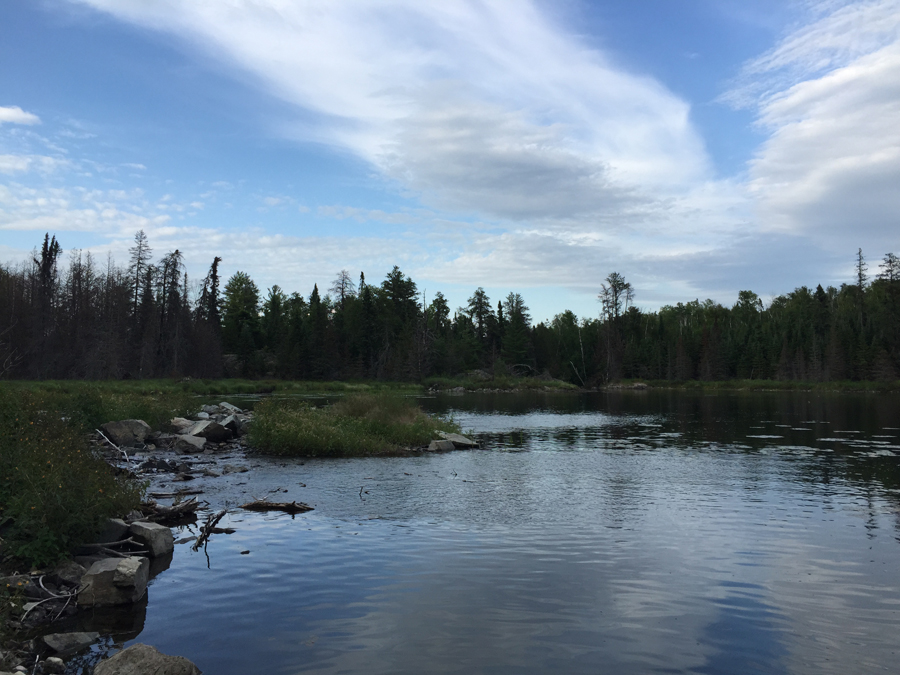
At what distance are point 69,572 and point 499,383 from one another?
335 feet

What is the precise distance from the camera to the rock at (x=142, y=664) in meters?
7.46

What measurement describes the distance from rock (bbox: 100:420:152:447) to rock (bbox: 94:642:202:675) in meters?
23.9

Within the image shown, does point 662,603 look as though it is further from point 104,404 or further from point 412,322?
point 412,322

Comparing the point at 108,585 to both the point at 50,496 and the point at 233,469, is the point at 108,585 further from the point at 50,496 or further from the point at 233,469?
the point at 233,469

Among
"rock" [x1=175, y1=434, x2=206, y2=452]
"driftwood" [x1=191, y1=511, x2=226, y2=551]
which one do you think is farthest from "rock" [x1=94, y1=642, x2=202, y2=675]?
"rock" [x1=175, y1=434, x2=206, y2=452]

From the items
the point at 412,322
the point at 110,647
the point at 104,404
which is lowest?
the point at 110,647

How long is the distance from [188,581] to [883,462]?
85.9 feet

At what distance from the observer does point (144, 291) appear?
315 ft

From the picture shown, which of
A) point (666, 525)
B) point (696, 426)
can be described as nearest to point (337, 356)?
point (696, 426)

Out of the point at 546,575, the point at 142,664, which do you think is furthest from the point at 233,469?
the point at 142,664

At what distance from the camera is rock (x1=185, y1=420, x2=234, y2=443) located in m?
31.9

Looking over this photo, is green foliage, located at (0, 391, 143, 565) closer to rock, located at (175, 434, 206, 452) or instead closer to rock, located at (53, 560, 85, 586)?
rock, located at (53, 560, 85, 586)

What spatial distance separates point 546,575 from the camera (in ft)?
39.3

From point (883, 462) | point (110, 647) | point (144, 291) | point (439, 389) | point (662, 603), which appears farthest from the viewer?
point (439, 389)
